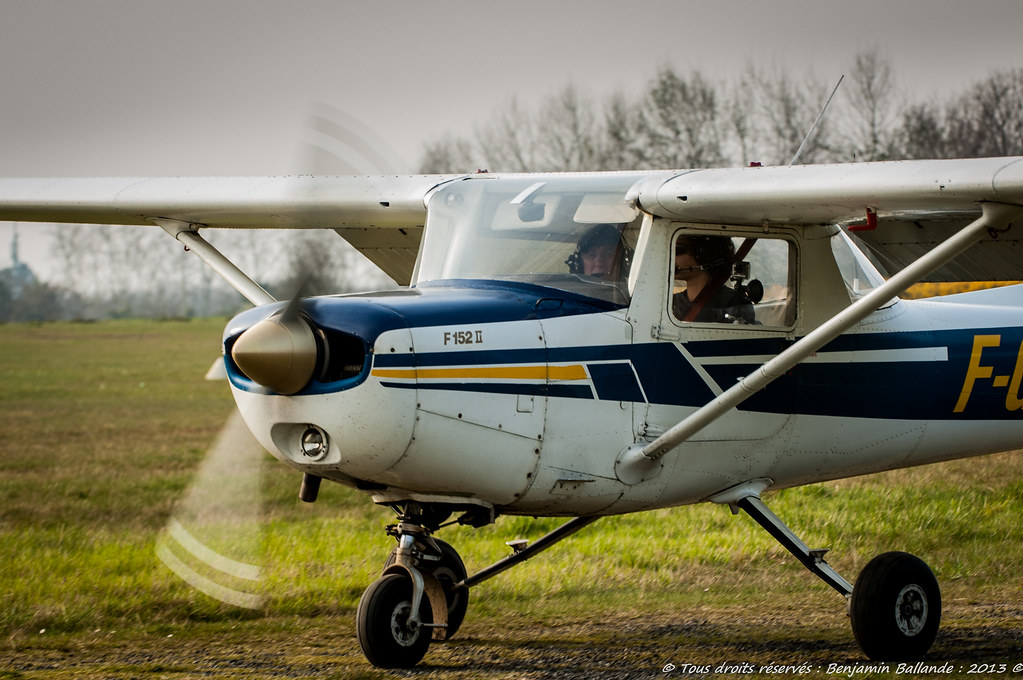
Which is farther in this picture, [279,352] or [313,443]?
[313,443]

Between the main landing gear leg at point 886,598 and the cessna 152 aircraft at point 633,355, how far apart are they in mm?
13

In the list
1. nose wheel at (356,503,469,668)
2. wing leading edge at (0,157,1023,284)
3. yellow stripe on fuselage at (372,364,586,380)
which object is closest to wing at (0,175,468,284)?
wing leading edge at (0,157,1023,284)

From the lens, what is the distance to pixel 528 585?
8.33 m

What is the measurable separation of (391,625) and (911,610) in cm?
292

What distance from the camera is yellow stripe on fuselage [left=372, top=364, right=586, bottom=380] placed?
4777 mm

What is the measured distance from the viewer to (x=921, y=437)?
6719 millimetres

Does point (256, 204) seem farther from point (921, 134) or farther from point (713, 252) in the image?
point (921, 134)

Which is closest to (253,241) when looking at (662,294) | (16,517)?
(662,294)

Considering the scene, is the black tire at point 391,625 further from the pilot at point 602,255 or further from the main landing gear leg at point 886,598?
the main landing gear leg at point 886,598

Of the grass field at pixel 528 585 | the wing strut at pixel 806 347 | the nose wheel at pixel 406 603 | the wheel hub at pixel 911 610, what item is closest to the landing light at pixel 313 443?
the nose wheel at pixel 406 603

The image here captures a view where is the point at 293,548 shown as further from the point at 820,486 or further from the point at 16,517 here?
the point at 820,486

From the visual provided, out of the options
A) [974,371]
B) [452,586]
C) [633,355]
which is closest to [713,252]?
[633,355]

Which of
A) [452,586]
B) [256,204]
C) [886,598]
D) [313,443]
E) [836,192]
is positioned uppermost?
[836,192]

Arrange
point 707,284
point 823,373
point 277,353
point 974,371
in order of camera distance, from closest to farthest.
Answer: point 277,353, point 707,284, point 823,373, point 974,371
